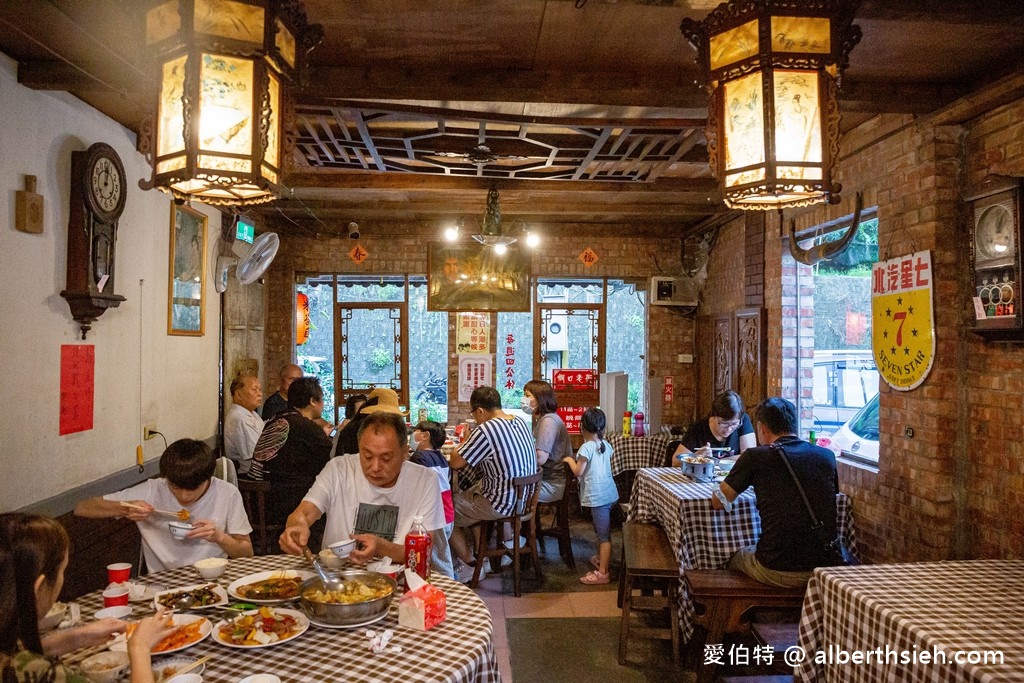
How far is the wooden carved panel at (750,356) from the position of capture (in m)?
6.54

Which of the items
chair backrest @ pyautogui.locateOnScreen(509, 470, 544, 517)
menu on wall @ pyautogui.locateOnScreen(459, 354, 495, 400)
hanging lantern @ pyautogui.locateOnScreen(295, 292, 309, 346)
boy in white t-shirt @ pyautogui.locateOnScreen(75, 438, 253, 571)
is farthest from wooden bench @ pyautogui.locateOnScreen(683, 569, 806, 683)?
hanging lantern @ pyautogui.locateOnScreen(295, 292, 309, 346)

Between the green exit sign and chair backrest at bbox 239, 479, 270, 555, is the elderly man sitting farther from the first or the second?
the green exit sign

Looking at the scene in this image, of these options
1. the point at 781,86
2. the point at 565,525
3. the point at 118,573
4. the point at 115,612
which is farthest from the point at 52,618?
the point at 565,525

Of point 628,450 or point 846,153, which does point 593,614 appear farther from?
point 846,153

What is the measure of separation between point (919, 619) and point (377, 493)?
2.32 metres

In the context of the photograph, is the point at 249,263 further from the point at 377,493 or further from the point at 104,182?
the point at 377,493

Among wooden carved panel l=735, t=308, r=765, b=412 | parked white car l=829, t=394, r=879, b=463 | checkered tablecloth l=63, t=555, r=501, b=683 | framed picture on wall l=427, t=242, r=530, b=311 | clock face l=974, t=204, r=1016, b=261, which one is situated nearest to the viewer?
checkered tablecloth l=63, t=555, r=501, b=683

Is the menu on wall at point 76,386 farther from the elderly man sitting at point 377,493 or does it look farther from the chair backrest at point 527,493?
the chair backrest at point 527,493

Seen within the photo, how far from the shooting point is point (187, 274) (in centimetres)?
589

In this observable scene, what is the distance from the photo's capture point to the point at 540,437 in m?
6.13

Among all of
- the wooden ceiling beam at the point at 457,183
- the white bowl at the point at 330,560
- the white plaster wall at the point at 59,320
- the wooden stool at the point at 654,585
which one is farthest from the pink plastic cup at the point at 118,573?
the wooden ceiling beam at the point at 457,183

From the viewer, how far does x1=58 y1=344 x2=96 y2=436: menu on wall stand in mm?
3846

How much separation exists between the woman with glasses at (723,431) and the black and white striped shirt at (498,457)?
1.33 metres

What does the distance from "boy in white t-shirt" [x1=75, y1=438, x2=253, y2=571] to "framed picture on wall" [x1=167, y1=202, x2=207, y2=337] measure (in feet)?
9.22
